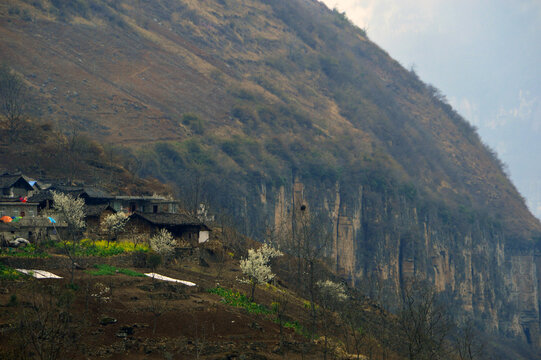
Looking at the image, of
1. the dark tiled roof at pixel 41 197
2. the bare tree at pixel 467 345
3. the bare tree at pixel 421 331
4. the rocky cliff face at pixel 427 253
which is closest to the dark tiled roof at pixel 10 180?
the dark tiled roof at pixel 41 197

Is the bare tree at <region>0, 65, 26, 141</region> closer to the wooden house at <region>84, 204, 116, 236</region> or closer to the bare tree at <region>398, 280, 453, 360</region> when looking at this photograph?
the wooden house at <region>84, 204, 116, 236</region>

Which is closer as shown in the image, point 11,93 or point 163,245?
point 163,245

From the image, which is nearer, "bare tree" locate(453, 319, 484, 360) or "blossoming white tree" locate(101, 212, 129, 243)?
"bare tree" locate(453, 319, 484, 360)

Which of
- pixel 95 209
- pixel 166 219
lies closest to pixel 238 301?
pixel 166 219

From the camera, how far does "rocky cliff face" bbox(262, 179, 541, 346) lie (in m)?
115

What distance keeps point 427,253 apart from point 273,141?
119 ft

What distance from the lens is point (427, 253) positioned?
125 metres

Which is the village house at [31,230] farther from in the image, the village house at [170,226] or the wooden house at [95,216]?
the village house at [170,226]

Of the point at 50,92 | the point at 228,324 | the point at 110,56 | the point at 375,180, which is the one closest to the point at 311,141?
the point at 375,180

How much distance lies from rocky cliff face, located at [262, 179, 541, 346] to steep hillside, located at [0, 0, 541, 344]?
0.28 metres

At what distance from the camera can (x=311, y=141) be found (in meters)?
137

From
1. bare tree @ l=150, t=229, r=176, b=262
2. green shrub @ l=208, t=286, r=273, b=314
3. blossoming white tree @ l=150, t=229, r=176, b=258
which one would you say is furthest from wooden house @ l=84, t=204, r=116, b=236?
green shrub @ l=208, t=286, r=273, b=314

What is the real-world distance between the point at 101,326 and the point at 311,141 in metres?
107

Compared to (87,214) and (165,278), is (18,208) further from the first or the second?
(165,278)
